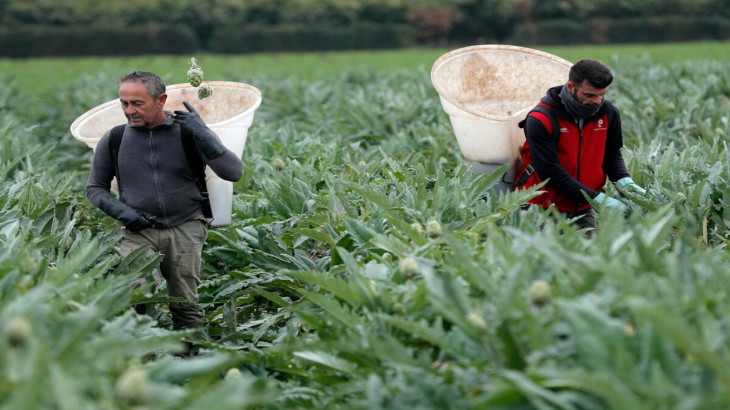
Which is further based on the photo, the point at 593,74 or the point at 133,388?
the point at 593,74

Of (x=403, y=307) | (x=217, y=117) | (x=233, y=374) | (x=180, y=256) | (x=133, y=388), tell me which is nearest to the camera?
(x=133, y=388)

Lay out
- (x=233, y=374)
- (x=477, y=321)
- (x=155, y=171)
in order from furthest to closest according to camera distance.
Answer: (x=155, y=171) < (x=233, y=374) < (x=477, y=321)

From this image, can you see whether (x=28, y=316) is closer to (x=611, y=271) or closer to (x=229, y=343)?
(x=611, y=271)

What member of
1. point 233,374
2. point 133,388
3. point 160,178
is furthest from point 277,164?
point 133,388

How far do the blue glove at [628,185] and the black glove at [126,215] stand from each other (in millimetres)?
2302

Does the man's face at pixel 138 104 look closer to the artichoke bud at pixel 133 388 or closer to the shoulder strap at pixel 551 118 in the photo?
the shoulder strap at pixel 551 118

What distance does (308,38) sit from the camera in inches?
1709

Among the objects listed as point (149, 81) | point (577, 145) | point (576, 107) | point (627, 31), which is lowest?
point (627, 31)

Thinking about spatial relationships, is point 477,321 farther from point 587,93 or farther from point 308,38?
point 308,38

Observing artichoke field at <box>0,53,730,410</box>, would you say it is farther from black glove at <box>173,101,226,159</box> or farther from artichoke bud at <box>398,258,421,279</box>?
black glove at <box>173,101,226,159</box>

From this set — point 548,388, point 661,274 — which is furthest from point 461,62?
point 548,388

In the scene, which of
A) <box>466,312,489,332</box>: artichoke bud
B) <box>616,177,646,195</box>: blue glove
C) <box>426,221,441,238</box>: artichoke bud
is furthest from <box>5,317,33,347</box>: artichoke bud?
<box>616,177,646,195</box>: blue glove

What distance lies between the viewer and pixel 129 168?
4332 millimetres

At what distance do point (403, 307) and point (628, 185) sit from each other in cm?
228
